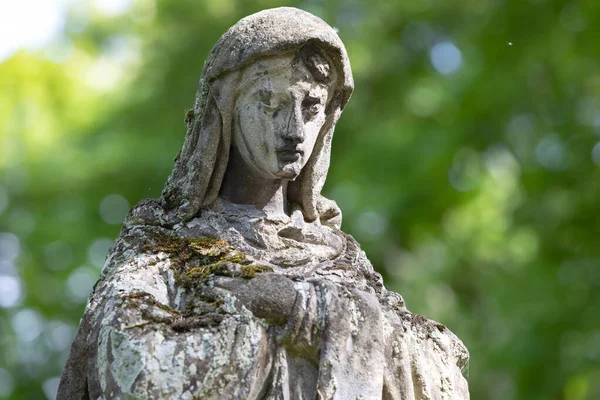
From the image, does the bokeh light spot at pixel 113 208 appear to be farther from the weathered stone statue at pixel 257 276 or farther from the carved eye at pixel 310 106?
the carved eye at pixel 310 106

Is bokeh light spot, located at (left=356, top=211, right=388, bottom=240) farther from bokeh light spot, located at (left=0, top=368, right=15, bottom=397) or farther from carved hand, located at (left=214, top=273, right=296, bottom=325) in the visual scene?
carved hand, located at (left=214, top=273, right=296, bottom=325)

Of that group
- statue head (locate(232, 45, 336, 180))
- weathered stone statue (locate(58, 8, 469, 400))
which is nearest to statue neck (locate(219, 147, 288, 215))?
weathered stone statue (locate(58, 8, 469, 400))

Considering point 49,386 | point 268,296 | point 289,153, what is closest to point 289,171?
point 289,153

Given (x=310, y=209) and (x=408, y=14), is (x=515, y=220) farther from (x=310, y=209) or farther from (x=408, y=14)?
(x=310, y=209)

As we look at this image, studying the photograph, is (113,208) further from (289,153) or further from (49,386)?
(289,153)

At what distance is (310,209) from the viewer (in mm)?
5625

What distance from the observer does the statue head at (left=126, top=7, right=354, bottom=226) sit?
Answer: 5.22 meters

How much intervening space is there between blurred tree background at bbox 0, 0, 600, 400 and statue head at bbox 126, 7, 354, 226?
696cm

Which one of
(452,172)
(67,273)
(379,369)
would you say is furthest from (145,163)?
(379,369)

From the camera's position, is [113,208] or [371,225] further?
[113,208]

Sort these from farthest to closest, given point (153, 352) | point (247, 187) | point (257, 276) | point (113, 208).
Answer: point (113, 208) → point (247, 187) → point (257, 276) → point (153, 352)

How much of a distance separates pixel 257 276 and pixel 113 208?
9.51m

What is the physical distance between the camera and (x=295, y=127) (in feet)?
17.1

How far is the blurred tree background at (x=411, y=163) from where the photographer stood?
41.1 feet
